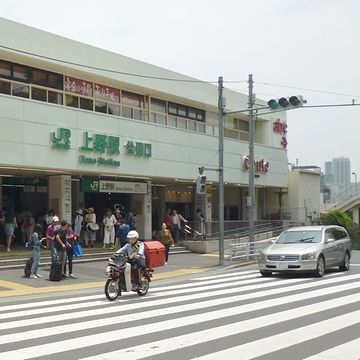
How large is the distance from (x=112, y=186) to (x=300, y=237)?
10859mm

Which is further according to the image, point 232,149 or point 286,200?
point 286,200

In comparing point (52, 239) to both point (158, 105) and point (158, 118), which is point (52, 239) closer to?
point (158, 118)

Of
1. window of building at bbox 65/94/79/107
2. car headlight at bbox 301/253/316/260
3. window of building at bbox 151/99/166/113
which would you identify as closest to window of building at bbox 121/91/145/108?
window of building at bbox 151/99/166/113

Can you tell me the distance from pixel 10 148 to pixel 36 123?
1.58m

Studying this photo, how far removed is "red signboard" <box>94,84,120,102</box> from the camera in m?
27.2

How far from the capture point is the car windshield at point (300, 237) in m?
19.0

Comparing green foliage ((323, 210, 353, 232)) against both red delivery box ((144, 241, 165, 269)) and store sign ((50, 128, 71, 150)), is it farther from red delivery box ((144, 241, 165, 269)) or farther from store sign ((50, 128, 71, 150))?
red delivery box ((144, 241, 165, 269))

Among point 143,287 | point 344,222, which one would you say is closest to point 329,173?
point 344,222

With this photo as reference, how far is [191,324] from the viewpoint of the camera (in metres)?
9.84

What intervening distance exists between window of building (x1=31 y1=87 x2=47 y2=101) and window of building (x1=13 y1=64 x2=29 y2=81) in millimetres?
550

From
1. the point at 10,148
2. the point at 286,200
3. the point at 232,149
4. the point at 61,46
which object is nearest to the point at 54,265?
the point at 10,148

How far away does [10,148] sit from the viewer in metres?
21.5

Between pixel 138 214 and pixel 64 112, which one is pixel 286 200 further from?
pixel 64 112

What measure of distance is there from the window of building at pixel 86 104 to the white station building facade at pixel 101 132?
0.14 ft
